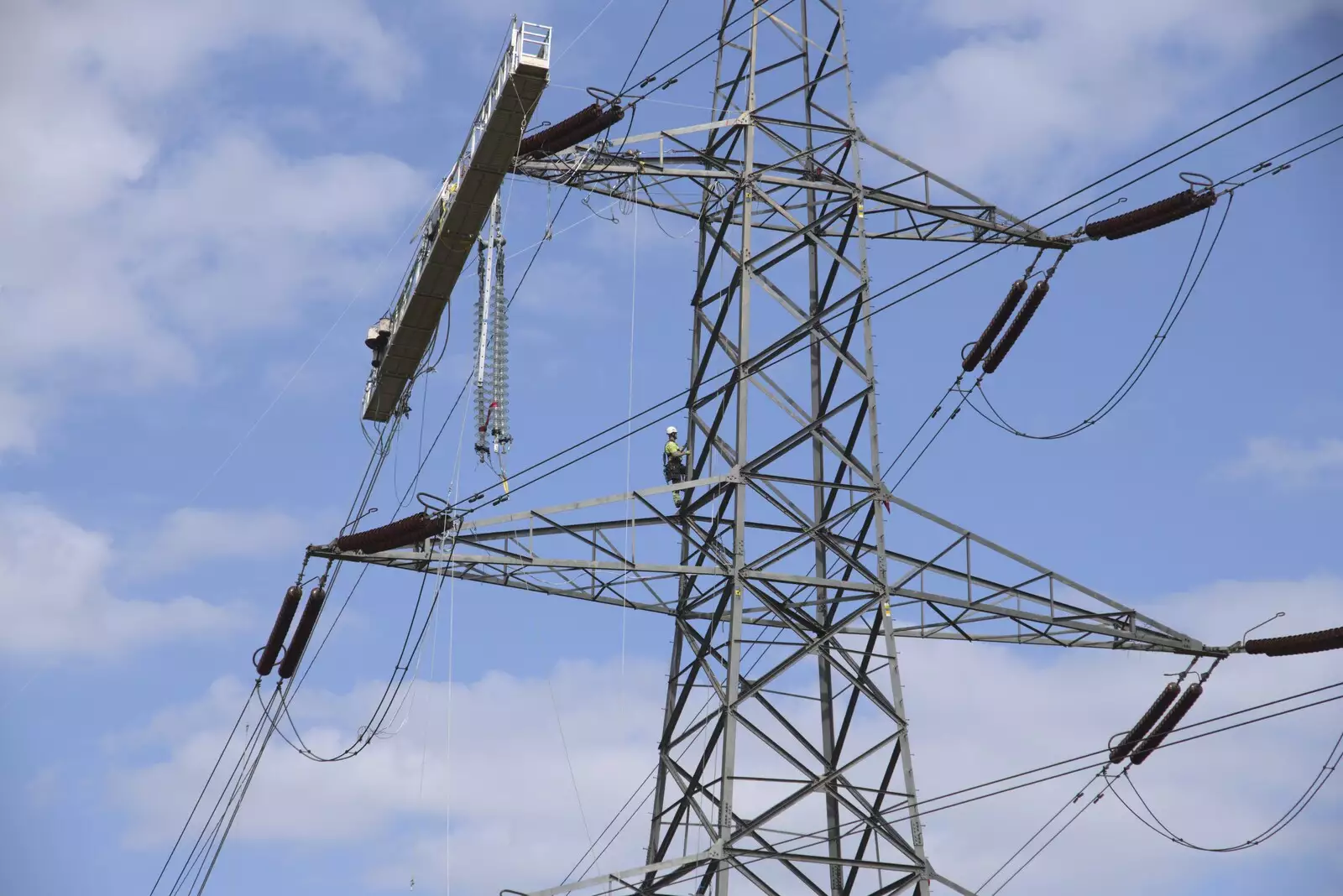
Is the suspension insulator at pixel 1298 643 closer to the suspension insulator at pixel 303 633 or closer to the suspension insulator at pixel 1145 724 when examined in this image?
the suspension insulator at pixel 1145 724

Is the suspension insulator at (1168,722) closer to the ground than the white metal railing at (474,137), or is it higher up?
closer to the ground

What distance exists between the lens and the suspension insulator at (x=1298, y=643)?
25203mm

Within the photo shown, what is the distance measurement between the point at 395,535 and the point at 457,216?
591 cm

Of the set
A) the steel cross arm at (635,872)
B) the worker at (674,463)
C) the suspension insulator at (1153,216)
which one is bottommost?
the steel cross arm at (635,872)

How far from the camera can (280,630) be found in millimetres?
26938

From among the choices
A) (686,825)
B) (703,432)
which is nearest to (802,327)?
(703,432)

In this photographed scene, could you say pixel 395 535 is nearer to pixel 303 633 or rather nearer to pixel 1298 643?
pixel 303 633

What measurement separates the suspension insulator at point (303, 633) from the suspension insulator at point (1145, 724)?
11676 millimetres

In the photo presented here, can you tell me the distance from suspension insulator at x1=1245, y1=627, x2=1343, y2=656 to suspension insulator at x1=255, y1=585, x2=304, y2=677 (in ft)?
45.0

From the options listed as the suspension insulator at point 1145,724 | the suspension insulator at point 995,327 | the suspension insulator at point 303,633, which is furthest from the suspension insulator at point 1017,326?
the suspension insulator at point 303,633

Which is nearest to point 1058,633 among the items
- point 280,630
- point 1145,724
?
point 1145,724

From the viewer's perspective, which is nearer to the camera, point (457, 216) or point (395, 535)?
point (395, 535)

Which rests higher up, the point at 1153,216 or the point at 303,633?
the point at 1153,216

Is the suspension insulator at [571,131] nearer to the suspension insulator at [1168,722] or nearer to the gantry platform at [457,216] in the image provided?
the gantry platform at [457,216]
